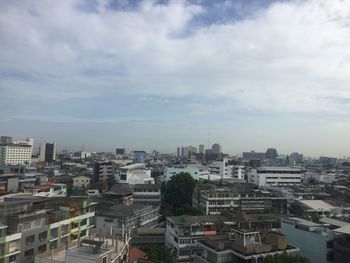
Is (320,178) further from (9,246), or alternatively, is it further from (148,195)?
(9,246)

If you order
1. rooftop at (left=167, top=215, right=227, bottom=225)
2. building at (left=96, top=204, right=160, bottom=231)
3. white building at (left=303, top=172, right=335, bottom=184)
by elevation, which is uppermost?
white building at (left=303, top=172, right=335, bottom=184)

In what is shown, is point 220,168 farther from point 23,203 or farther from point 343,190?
point 23,203

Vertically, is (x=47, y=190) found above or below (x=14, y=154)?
below

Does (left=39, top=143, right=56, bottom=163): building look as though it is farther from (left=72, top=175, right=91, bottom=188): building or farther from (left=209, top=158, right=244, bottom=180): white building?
(left=209, top=158, right=244, bottom=180): white building

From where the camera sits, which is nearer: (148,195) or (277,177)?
(148,195)

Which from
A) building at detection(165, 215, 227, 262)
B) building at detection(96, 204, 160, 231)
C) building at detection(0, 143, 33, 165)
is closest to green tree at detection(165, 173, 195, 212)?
building at detection(96, 204, 160, 231)

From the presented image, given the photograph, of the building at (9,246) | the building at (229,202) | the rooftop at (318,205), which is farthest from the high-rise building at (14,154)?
the building at (9,246)

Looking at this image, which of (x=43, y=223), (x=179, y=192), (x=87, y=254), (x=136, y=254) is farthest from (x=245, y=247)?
(x=179, y=192)
